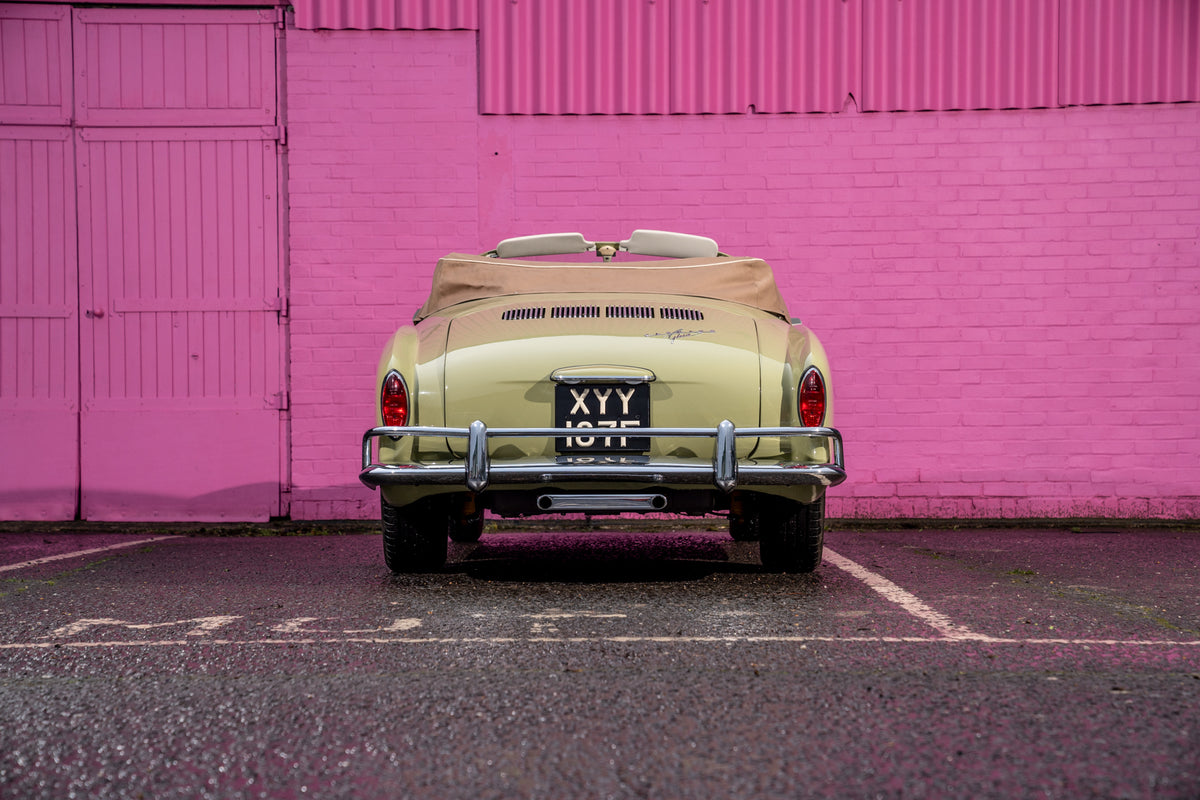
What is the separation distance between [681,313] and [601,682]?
2.08m

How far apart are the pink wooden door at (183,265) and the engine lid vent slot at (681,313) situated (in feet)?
13.8

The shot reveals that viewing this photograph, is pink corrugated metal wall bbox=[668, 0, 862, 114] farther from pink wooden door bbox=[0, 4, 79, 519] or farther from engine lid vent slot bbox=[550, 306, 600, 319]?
pink wooden door bbox=[0, 4, 79, 519]

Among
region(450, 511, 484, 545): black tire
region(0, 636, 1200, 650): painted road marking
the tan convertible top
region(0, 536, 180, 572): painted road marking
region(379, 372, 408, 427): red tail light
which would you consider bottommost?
region(0, 536, 180, 572): painted road marking

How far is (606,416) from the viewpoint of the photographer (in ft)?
13.9

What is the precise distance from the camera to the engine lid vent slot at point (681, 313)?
4566 millimetres

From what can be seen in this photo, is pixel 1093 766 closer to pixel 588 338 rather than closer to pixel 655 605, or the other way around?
pixel 655 605

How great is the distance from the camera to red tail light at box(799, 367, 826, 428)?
436cm

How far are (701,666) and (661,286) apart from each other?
242 cm

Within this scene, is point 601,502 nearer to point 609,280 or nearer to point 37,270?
point 609,280

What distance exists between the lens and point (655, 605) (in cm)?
411

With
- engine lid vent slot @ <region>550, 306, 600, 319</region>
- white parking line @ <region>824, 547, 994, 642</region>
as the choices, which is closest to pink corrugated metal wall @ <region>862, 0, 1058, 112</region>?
white parking line @ <region>824, 547, 994, 642</region>

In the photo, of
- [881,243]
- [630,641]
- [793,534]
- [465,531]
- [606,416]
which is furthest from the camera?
[881,243]

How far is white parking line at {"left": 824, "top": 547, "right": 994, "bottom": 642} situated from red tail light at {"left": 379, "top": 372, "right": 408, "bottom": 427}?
2.11 meters

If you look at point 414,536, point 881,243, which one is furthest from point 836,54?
point 414,536
